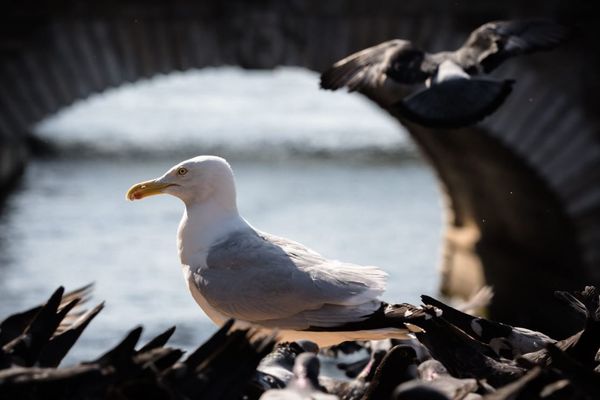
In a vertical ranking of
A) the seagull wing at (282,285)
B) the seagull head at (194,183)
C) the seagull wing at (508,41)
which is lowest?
the seagull wing at (282,285)

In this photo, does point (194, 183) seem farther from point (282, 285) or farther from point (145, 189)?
point (282, 285)

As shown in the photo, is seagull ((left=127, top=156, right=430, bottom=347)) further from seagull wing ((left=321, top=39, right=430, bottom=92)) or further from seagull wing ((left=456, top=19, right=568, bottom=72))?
seagull wing ((left=456, top=19, right=568, bottom=72))

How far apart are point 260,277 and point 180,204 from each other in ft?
43.5

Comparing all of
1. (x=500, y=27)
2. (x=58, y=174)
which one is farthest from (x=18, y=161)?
(x=500, y=27)

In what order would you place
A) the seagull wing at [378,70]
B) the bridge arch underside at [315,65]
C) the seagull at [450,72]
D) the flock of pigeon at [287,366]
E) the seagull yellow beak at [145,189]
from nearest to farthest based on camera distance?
1. the flock of pigeon at [287,366]
2. the seagull yellow beak at [145,189]
3. the seagull at [450,72]
4. the seagull wing at [378,70]
5. the bridge arch underside at [315,65]

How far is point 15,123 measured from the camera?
11156mm

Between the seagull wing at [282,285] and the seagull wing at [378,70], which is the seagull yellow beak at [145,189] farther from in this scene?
the seagull wing at [378,70]

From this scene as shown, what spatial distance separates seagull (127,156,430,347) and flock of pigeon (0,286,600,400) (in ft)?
1.39

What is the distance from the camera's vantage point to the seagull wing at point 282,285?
4.14 metres

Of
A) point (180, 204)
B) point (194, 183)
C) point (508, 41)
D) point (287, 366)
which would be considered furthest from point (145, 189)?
point (180, 204)

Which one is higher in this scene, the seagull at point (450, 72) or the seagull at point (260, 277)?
the seagull at point (450, 72)

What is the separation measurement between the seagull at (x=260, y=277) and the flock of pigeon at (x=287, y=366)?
16.6 inches

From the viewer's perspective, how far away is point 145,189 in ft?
14.8

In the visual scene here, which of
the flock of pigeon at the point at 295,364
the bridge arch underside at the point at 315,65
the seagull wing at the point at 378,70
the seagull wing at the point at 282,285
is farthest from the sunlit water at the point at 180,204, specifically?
the flock of pigeon at the point at 295,364
